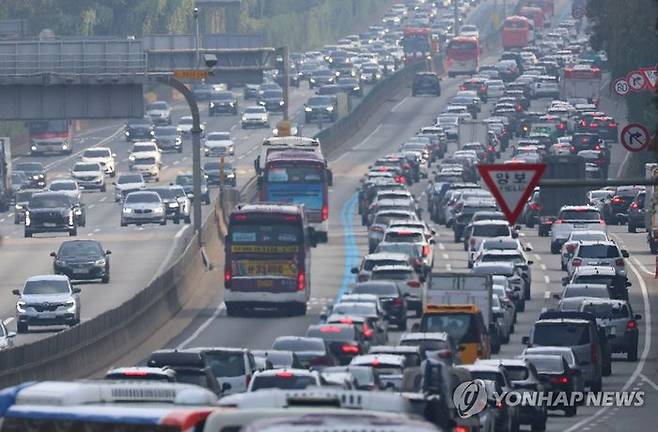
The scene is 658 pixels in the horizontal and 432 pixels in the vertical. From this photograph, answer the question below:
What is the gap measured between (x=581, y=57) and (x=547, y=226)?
322ft

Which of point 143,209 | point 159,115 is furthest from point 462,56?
point 143,209

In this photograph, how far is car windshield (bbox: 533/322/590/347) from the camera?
1796 inches

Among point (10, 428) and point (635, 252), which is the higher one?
point (10, 428)

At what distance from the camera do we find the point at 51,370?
1748 inches

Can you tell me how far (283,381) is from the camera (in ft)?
100

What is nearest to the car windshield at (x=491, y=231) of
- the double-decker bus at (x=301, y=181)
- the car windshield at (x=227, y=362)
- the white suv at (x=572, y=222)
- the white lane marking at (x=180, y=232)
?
the white suv at (x=572, y=222)

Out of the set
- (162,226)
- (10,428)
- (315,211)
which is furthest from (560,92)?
(10,428)

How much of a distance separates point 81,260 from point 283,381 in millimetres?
40195

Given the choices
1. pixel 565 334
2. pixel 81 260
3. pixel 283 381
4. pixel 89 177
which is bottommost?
pixel 89 177

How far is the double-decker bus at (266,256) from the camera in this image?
60.4 metres

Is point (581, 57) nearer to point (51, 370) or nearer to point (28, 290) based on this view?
point (28, 290)

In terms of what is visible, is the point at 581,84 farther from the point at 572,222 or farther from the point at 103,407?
the point at 103,407

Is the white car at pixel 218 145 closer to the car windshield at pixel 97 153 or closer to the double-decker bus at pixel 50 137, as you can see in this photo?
the car windshield at pixel 97 153

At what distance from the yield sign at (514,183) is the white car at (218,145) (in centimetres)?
9442
